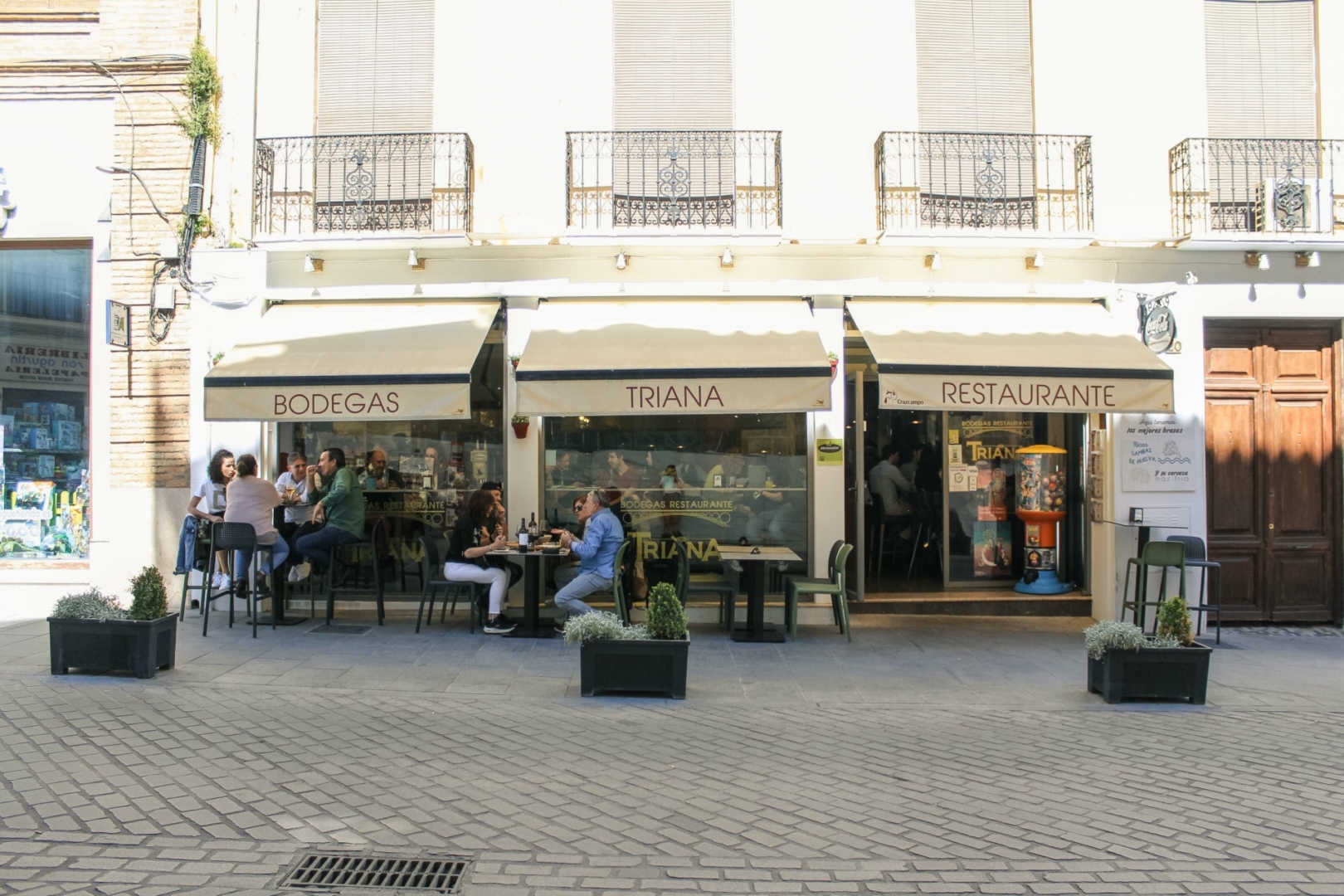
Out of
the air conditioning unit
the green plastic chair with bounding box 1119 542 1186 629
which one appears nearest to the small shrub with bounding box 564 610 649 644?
the green plastic chair with bounding box 1119 542 1186 629

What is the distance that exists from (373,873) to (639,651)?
3.01 meters

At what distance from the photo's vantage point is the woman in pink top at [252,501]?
29.8 feet

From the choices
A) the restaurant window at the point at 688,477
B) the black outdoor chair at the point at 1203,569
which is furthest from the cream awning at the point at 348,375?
the black outdoor chair at the point at 1203,569

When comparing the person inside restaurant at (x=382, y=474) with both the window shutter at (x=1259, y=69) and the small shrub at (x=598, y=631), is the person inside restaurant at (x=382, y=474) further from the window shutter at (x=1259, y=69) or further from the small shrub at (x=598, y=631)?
the window shutter at (x=1259, y=69)

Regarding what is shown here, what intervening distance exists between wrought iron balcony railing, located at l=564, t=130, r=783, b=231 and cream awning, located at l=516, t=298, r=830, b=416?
142 cm

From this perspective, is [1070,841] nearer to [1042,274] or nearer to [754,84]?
[1042,274]

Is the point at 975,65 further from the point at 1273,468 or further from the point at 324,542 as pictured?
the point at 324,542

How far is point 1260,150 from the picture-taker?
10188 millimetres

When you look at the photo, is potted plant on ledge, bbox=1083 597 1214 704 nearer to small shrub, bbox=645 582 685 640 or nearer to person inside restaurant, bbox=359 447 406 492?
small shrub, bbox=645 582 685 640

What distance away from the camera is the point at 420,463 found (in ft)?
34.4

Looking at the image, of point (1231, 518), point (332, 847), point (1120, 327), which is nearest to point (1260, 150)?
point (1120, 327)

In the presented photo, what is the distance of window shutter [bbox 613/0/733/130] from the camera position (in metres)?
10.3

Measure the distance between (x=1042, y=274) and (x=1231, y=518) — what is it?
128 inches

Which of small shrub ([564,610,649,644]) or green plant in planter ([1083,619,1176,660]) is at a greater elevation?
small shrub ([564,610,649,644])
